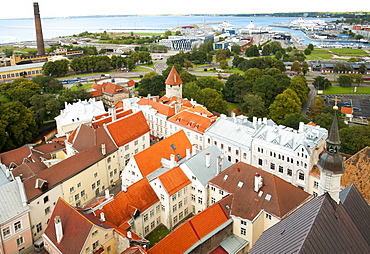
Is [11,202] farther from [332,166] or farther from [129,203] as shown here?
[332,166]

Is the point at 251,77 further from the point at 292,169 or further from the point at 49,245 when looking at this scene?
the point at 49,245

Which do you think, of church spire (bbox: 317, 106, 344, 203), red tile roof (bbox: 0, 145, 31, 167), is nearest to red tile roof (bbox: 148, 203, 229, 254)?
church spire (bbox: 317, 106, 344, 203)

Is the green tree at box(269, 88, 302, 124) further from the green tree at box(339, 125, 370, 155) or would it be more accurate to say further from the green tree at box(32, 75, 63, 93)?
the green tree at box(32, 75, 63, 93)

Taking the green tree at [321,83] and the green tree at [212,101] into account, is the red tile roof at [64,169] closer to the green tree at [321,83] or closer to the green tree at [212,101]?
the green tree at [212,101]

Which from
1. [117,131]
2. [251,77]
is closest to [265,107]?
[251,77]

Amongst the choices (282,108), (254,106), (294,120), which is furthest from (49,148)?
(282,108)

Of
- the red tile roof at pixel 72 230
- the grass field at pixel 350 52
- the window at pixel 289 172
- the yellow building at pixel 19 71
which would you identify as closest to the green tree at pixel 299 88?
the window at pixel 289 172
